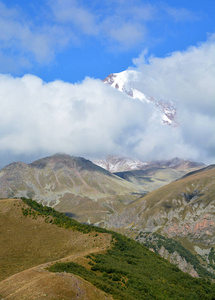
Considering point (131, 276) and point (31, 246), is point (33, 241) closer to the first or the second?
point (31, 246)

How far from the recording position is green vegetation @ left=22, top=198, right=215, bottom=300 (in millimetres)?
40391

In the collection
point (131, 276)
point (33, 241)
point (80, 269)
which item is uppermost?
point (33, 241)

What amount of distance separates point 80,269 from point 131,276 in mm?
9419

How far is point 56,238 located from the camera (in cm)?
6612

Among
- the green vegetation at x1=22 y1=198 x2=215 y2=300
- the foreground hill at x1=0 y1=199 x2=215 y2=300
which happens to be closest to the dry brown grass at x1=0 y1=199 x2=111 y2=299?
the foreground hill at x1=0 y1=199 x2=215 y2=300

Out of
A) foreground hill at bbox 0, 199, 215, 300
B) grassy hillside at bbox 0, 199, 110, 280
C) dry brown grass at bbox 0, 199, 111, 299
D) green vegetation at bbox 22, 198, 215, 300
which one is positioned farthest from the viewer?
grassy hillside at bbox 0, 199, 110, 280

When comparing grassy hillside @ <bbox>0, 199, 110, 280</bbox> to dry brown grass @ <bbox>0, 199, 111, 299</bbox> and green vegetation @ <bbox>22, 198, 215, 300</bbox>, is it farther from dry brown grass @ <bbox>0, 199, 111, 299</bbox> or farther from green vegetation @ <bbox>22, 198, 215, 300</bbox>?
green vegetation @ <bbox>22, 198, 215, 300</bbox>

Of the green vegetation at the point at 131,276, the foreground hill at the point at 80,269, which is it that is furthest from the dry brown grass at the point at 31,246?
the green vegetation at the point at 131,276

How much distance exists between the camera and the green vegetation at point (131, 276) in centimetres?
4039

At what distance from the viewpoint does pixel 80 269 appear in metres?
43.7

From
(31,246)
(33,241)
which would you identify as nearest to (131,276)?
(31,246)

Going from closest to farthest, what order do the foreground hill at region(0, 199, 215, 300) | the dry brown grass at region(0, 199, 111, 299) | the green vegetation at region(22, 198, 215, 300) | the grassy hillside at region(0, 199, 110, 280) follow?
the foreground hill at region(0, 199, 215, 300) < the dry brown grass at region(0, 199, 111, 299) < the green vegetation at region(22, 198, 215, 300) < the grassy hillside at region(0, 199, 110, 280)

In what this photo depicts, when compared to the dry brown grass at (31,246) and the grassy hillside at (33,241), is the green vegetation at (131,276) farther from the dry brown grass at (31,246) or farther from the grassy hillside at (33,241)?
the grassy hillside at (33,241)

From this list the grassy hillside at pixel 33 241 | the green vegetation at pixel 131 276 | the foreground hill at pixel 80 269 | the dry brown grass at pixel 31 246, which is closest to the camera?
the foreground hill at pixel 80 269
